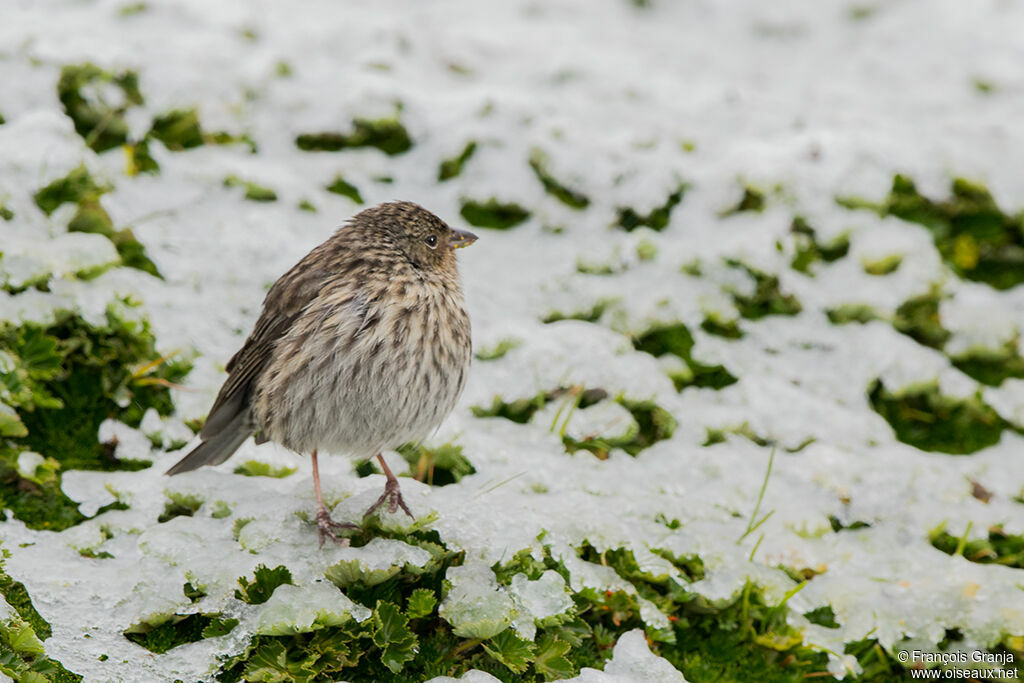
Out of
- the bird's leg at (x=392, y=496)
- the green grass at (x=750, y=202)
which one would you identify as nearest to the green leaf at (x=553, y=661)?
the bird's leg at (x=392, y=496)

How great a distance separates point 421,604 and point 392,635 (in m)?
0.15

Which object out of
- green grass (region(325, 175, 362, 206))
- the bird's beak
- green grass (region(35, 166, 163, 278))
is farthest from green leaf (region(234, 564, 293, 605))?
green grass (region(325, 175, 362, 206))

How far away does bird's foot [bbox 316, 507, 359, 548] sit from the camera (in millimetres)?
3852

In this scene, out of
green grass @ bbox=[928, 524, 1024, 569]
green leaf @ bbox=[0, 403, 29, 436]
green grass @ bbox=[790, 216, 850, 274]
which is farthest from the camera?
green grass @ bbox=[790, 216, 850, 274]

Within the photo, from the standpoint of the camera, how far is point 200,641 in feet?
11.7

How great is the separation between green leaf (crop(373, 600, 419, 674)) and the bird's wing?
1.25 meters

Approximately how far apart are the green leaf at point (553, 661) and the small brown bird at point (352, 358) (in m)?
0.82

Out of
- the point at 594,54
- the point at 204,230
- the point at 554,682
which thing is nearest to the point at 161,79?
the point at 204,230

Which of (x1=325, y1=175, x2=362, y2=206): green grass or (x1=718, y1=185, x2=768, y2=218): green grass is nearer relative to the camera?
(x1=325, y1=175, x2=362, y2=206): green grass

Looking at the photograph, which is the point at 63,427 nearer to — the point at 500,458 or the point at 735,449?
the point at 500,458

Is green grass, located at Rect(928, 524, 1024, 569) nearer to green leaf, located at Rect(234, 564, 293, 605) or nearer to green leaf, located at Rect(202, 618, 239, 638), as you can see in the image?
green leaf, located at Rect(234, 564, 293, 605)

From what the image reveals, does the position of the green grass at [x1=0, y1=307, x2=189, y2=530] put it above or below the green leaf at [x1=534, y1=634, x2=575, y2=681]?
above

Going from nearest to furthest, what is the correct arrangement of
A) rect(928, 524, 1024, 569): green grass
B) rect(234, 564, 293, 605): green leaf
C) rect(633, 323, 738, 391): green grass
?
rect(234, 564, 293, 605): green leaf → rect(928, 524, 1024, 569): green grass → rect(633, 323, 738, 391): green grass

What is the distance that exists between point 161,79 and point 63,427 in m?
3.60
